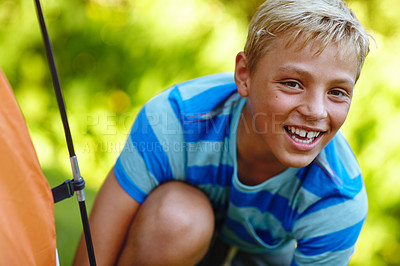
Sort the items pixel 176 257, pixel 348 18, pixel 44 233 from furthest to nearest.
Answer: pixel 176 257 → pixel 348 18 → pixel 44 233

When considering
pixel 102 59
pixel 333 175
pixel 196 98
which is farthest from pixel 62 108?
pixel 102 59

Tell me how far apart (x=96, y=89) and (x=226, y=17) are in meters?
0.74


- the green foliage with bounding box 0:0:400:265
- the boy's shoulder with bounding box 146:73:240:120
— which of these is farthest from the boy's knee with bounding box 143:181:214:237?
the green foliage with bounding box 0:0:400:265

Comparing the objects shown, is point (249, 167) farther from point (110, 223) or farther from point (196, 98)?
point (110, 223)

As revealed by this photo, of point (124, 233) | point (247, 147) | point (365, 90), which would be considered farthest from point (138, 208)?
point (365, 90)

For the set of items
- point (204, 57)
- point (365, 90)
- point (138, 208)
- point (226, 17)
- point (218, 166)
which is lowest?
point (138, 208)

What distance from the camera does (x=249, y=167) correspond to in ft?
4.12

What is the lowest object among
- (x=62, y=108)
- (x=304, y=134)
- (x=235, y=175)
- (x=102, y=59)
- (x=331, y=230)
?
(x=331, y=230)

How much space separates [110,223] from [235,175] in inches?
14.6

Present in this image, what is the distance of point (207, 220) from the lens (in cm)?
121

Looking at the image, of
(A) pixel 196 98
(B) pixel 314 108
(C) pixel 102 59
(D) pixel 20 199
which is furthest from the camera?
(C) pixel 102 59

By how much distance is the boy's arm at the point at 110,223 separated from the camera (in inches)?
48.3

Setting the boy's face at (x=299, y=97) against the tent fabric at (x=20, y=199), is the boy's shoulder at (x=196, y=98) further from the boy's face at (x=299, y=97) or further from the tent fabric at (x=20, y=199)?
the tent fabric at (x=20, y=199)

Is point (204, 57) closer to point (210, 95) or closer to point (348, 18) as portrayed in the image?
point (210, 95)
